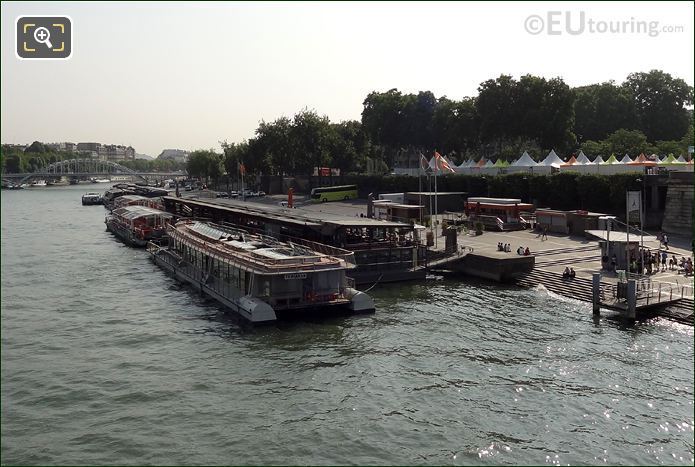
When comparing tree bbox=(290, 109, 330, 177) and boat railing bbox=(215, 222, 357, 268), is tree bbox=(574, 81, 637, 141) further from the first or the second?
boat railing bbox=(215, 222, 357, 268)

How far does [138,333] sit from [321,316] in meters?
10.2

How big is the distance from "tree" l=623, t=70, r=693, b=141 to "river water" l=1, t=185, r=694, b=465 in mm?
101375

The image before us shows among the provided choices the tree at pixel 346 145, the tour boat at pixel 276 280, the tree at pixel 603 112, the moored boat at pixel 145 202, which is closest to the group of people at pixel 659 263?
the tour boat at pixel 276 280

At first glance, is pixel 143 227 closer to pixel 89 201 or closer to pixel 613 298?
pixel 613 298

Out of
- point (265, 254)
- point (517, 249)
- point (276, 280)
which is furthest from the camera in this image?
point (517, 249)

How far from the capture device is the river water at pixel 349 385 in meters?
20.0

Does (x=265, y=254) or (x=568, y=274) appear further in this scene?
(x=568, y=274)

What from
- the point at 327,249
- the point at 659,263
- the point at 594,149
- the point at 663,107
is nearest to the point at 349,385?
the point at 327,249

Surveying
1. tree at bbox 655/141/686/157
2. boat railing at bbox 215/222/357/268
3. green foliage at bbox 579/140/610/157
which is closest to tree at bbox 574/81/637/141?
green foliage at bbox 579/140/610/157

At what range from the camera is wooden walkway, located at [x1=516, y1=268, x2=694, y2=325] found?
110 ft

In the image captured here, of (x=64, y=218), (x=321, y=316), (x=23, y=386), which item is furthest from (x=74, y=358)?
(x=64, y=218)

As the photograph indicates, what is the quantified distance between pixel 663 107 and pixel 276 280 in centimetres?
11738

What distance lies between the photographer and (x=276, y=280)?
111 ft

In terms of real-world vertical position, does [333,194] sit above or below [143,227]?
above
